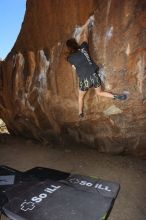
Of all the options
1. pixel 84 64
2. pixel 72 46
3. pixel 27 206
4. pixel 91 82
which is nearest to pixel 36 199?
pixel 27 206

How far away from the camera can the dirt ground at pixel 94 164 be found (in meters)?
4.55

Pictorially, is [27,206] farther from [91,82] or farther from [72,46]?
[72,46]

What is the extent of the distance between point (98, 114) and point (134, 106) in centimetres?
96

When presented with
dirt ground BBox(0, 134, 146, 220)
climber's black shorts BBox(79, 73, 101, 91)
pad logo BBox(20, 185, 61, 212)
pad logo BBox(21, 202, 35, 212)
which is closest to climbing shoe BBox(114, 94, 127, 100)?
climber's black shorts BBox(79, 73, 101, 91)

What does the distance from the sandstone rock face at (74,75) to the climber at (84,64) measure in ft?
0.52

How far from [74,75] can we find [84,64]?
692 mm

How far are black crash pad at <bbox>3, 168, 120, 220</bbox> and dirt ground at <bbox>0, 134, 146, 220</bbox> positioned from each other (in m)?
0.21

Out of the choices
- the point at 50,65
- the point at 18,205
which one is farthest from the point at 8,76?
the point at 18,205

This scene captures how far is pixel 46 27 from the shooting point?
6.75m

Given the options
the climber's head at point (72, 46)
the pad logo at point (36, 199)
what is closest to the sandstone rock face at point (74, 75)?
the climber's head at point (72, 46)

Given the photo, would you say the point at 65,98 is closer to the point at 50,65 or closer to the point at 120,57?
the point at 50,65

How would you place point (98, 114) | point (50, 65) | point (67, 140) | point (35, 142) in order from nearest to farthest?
point (98, 114) < point (50, 65) < point (67, 140) < point (35, 142)

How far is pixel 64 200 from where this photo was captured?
4531mm

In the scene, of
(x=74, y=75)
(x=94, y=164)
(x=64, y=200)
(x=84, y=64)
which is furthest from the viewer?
(x=74, y=75)
